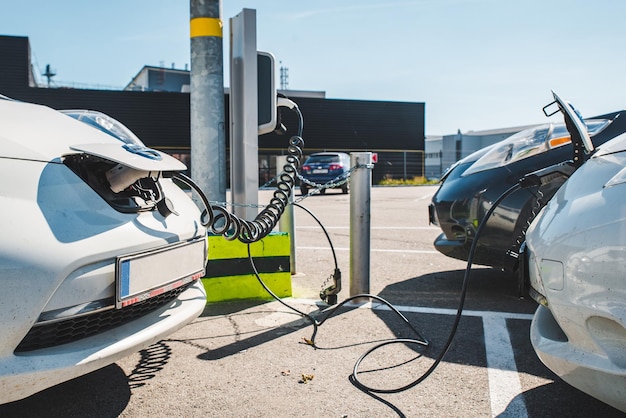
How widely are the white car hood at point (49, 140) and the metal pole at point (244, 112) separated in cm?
218

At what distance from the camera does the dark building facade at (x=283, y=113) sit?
26844 mm

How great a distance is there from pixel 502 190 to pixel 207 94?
2.57 m

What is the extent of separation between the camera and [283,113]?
28953 mm

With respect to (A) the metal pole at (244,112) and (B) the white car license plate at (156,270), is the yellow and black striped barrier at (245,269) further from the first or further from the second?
(B) the white car license plate at (156,270)

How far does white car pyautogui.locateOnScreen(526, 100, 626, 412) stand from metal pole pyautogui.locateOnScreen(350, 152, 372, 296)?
6.98ft

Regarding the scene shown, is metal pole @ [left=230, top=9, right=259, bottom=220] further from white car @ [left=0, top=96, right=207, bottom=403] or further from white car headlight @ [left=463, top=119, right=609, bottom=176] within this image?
white car @ [left=0, top=96, right=207, bottom=403]

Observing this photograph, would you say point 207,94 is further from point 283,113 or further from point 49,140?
point 283,113

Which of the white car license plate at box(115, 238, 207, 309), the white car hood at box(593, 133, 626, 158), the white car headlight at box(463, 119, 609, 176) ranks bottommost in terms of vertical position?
the white car license plate at box(115, 238, 207, 309)

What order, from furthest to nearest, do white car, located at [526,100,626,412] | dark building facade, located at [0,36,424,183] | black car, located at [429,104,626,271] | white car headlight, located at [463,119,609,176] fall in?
dark building facade, located at [0,36,424,183]
white car headlight, located at [463,119,609,176]
black car, located at [429,104,626,271]
white car, located at [526,100,626,412]

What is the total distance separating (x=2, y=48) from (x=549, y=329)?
96.1 ft

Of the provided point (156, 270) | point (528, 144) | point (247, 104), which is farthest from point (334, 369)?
point (247, 104)

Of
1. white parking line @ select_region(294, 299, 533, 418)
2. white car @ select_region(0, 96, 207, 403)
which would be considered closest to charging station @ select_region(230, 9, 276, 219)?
white parking line @ select_region(294, 299, 533, 418)

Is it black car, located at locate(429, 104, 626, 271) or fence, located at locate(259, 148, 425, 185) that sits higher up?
fence, located at locate(259, 148, 425, 185)

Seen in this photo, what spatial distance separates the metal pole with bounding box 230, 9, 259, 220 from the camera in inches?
192
